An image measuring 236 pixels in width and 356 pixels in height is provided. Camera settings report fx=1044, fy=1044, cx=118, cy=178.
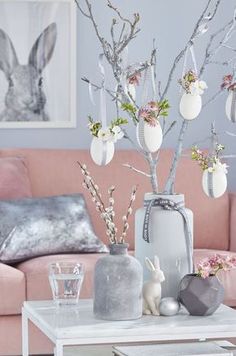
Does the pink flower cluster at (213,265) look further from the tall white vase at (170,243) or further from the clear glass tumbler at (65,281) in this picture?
the clear glass tumbler at (65,281)

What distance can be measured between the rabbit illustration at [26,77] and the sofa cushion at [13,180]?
1.44ft

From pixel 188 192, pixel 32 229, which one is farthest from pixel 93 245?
pixel 188 192

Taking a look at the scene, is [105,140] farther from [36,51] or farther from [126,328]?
[36,51]

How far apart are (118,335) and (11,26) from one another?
8.11 ft

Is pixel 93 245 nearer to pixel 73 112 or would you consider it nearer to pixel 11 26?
pixel 73 112

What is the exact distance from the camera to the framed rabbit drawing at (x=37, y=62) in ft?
16.9

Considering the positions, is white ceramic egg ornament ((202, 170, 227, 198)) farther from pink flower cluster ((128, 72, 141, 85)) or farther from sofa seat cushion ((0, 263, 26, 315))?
sofa seat cushion ((0, 263, 26, 315))

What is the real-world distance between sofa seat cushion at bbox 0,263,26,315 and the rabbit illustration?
1.24 m

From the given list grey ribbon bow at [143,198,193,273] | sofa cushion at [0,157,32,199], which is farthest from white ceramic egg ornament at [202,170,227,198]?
sofa cushion at [0,157,32,199]

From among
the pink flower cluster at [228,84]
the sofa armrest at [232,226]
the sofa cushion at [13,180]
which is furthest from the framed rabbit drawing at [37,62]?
the pink flower cluster at [228,84]

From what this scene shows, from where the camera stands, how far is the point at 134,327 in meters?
3.08

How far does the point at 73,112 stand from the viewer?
5238 mm

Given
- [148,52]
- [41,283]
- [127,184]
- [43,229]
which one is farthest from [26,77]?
[41,283]

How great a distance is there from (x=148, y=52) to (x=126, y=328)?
2506 mm
